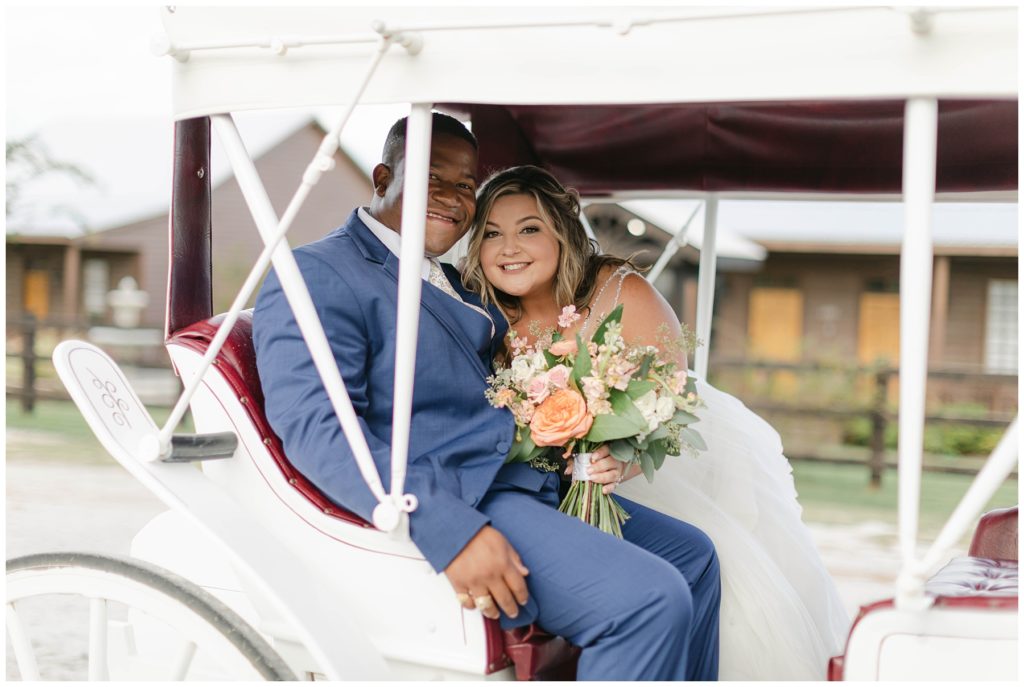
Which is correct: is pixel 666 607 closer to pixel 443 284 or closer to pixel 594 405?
pixel 594 405

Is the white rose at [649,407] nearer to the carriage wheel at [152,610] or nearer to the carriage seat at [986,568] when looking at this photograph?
the carriage seat at [986,568]

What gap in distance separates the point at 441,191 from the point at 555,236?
1.43 ft

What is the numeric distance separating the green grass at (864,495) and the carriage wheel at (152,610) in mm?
7430

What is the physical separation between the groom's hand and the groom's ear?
1045 mm

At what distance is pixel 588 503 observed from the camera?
2514 millimetres

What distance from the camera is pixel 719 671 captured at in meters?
2.87

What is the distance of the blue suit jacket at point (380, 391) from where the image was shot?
7.11 ft

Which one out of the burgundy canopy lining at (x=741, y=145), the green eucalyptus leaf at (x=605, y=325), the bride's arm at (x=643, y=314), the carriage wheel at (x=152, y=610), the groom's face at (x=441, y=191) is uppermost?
the burgundy canopy lining at (x=741, y=145)

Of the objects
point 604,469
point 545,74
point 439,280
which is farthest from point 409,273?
point 604,469

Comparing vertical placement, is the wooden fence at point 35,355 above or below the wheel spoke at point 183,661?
above

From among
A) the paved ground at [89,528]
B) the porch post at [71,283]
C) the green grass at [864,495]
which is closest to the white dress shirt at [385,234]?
the paved ground at [89,528]

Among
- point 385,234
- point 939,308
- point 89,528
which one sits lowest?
point 89,528

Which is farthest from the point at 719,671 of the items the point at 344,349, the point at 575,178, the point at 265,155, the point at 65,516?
the point at 265,155

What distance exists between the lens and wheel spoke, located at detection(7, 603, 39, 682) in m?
2.42
